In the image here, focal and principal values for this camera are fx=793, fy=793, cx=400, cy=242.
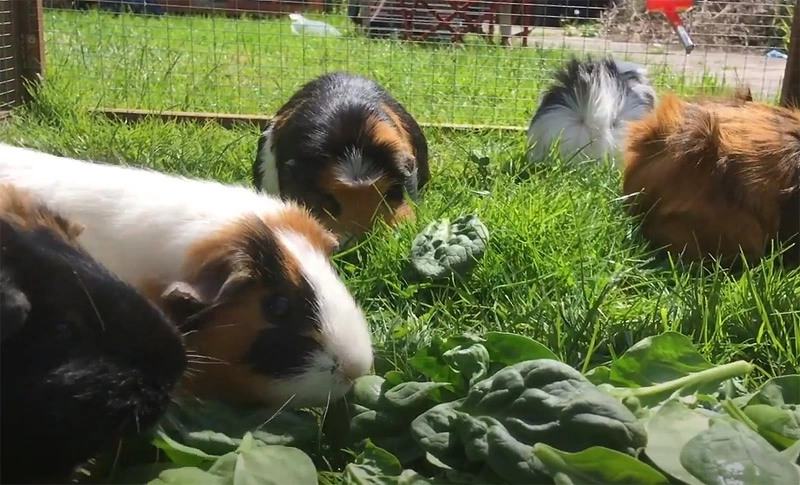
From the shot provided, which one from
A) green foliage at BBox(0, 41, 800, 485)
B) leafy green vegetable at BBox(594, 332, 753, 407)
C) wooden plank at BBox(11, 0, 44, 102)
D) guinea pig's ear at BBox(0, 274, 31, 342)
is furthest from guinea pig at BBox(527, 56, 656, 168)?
wooden plank at BBox(11, 0, 44, 102)

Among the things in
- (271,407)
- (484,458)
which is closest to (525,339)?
(484,458)

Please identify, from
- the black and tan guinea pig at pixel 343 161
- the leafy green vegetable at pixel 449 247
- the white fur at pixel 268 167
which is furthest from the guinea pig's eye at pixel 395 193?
the white fur at pixel 268 167

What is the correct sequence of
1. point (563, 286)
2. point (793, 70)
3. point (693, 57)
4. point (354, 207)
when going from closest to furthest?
1. point (563, 286)
2. point (354, 207)
3. point (793, 70)
4. point (693, 57)

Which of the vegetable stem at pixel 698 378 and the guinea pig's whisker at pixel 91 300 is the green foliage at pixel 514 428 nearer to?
the vegetable stem at pixel 698 378

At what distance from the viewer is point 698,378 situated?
1.55 metres

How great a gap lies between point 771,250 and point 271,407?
147 cm

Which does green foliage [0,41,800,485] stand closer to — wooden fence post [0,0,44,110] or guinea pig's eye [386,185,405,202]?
guinea pig's eye [386,185,405,202]

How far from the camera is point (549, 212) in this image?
8.41ft

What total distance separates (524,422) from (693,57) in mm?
6895

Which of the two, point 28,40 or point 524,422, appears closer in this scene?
point 524,422

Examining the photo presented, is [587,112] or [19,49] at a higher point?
[19,49]

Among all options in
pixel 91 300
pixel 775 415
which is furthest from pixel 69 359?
pixel 775 415

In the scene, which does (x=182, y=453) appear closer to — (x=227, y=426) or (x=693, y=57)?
(x=227, y=426)

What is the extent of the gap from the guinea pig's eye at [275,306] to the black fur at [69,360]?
28 cm
